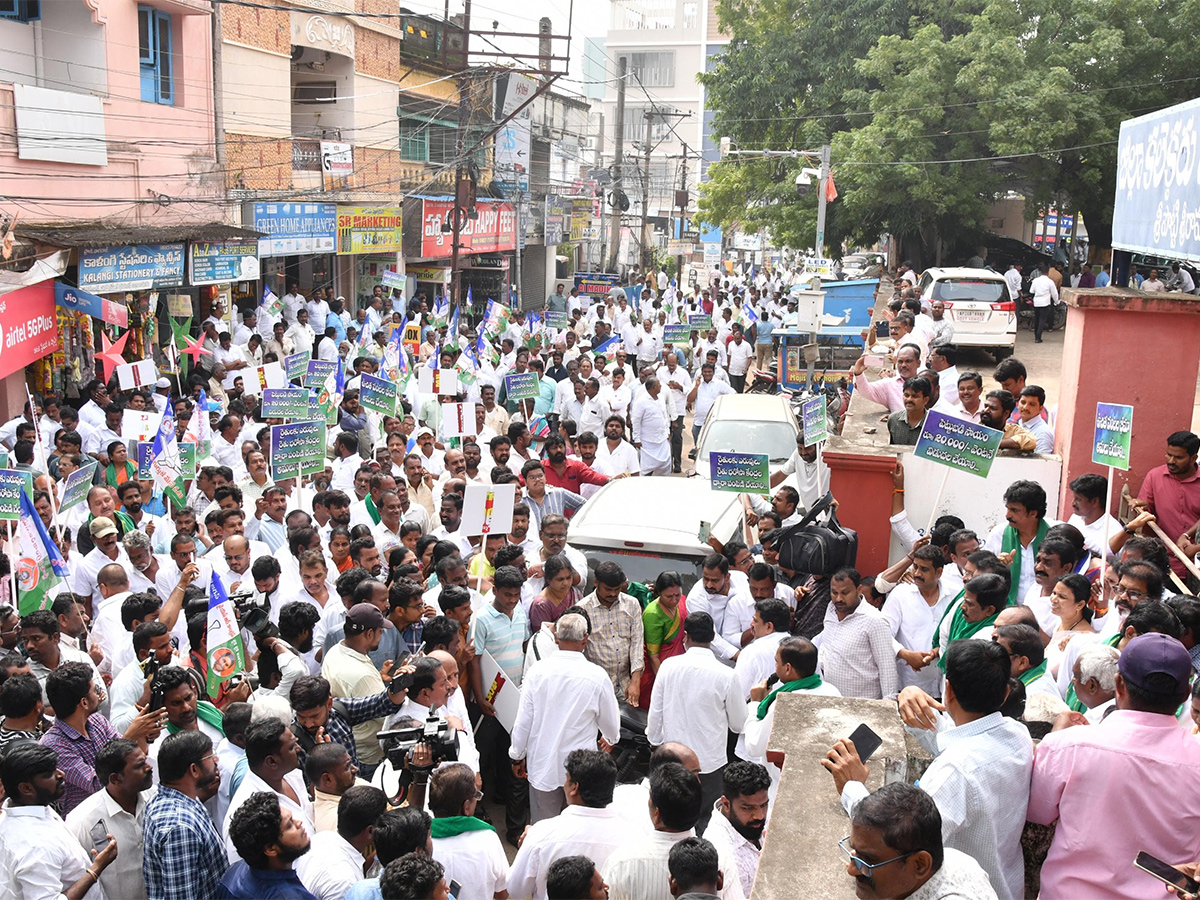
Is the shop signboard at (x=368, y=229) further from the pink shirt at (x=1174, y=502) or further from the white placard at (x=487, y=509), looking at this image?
the pink shirt at (x=1174, y=502)

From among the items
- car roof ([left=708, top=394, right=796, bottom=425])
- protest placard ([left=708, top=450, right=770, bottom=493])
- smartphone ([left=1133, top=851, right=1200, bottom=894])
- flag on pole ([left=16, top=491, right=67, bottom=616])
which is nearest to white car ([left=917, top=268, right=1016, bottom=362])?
car roof ([left=708, top=394, right=796, bottom=425])

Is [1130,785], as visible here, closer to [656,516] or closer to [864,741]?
[864,741]

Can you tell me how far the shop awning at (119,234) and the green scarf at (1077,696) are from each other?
42.0 ft

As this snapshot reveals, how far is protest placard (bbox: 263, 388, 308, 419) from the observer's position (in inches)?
391

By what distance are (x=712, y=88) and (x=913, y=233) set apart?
25.4 feet

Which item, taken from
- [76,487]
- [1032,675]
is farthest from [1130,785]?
[76,487]

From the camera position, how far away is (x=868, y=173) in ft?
88.7

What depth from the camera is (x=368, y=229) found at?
25141 mm

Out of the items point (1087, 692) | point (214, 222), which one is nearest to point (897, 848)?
point (1087, 692)

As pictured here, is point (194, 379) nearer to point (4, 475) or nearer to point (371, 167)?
point (4, 475)

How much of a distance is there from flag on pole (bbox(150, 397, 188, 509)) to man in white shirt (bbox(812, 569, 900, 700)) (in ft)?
18.7

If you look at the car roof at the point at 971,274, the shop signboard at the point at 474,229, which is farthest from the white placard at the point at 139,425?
the shop signboard at the point at 474,229

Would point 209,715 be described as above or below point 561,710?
above

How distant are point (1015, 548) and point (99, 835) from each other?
475 cm
